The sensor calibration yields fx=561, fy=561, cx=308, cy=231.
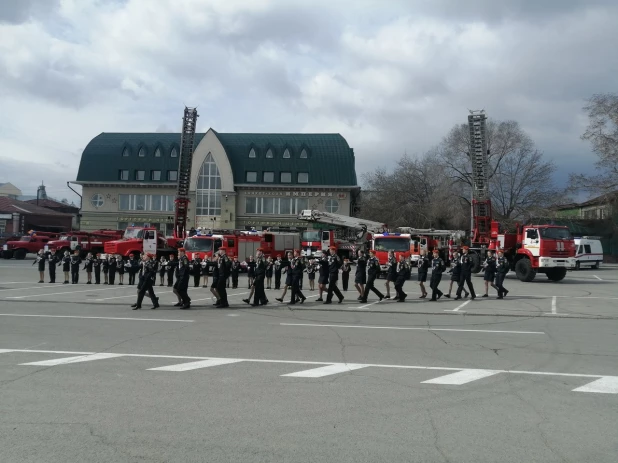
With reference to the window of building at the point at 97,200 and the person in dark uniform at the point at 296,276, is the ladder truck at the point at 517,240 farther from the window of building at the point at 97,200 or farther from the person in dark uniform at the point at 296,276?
the window of building at the point at 97,200

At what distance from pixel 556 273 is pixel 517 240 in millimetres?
2523

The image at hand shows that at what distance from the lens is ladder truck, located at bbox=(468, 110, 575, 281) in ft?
86.7

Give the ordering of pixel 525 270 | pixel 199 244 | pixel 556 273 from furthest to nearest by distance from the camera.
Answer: pixel 199 244, pixel 556 273, pixel 525 270

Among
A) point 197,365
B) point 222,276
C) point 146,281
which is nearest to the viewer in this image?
point 197,365

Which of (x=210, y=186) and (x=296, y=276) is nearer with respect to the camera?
(x=296, y=276)

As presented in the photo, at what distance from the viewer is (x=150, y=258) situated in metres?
15.8

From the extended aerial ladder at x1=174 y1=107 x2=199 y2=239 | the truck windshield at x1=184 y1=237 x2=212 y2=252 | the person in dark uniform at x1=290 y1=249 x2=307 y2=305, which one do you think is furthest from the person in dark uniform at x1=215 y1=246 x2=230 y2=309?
the extended aerial ladder at x1=174 y1=107 x2=199 y2=239

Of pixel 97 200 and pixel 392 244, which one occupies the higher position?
pixel 97 200

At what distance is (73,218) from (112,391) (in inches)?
3076

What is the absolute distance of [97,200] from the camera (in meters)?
62.4

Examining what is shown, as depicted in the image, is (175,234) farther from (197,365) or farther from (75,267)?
(197,365)

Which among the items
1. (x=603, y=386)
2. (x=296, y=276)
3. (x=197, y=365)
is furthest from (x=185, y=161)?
(x=603, y=386)

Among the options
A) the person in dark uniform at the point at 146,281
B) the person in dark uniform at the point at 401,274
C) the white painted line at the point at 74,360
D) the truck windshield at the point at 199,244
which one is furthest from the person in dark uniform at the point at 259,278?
the truck windshield at the point at 199,244

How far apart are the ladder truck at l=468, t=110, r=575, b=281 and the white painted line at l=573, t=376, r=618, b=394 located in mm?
19946
